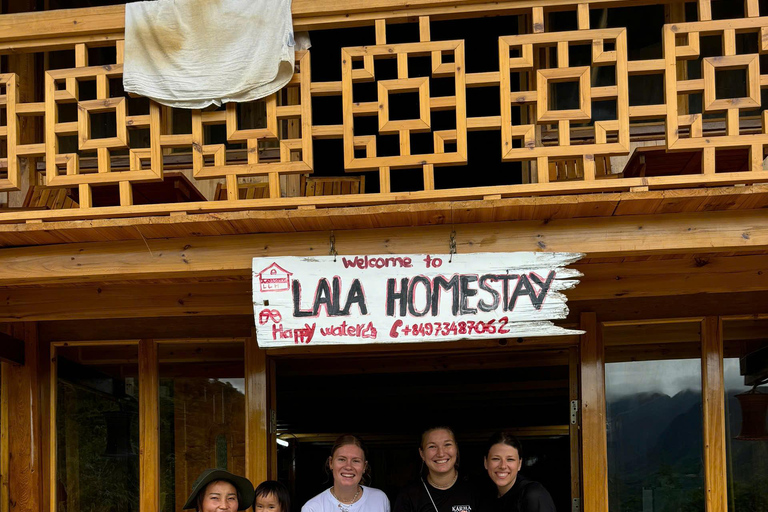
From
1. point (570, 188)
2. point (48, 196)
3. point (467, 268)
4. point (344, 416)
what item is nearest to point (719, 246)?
point (570, 188)

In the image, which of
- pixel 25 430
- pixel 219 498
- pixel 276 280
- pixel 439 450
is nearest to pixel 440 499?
pixel 439 450

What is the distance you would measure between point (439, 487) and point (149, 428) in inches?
117

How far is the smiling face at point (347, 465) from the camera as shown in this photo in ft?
18.9

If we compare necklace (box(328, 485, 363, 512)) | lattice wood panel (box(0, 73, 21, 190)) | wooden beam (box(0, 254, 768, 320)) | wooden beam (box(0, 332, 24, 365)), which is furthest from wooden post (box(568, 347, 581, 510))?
wooden beam (box(0, 332, 24, 365))

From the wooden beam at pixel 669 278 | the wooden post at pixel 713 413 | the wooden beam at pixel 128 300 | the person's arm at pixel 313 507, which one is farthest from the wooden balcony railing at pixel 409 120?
the person's arm at pixel 313 507

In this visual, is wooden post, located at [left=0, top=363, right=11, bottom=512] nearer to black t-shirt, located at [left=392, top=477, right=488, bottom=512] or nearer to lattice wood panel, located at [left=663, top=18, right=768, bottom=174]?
black t-shirt, located at [left=392, top=477, right=488, bottom=512]

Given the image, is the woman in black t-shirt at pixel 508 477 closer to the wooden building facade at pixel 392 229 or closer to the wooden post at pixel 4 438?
the wooden building facade at pixel 392 229

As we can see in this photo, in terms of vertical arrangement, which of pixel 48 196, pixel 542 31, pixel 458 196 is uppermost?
pixel 542 31

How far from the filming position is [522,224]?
18.7 feet

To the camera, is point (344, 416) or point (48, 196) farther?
point (344, 416)

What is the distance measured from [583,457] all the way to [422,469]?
160 centimetres

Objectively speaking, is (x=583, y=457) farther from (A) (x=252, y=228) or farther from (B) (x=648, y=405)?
(A) (x=252, y=228)

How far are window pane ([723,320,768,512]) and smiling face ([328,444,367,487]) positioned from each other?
3.11 m

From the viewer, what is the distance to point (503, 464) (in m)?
5.57
